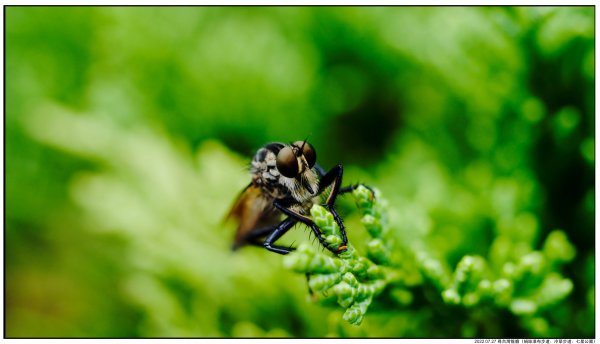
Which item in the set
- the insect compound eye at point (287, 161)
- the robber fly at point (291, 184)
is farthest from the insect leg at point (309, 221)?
the insect compound eye at point (287, 161)

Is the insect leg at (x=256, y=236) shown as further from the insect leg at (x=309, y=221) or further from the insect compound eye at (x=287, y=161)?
the insect compound eye at (x=287, y=161)

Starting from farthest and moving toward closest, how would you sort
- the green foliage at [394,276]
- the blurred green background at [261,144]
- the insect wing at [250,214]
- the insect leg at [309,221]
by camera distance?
the insect wing at [250,214], the blurred green background at [261,144], the insect leg at [309,221], the green foliage at [394,276]

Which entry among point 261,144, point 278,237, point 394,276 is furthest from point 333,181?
point 261,144

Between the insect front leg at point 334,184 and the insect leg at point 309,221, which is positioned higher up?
the insect front leg at point 334,184

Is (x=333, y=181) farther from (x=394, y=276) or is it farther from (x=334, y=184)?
(x=394, y=276)

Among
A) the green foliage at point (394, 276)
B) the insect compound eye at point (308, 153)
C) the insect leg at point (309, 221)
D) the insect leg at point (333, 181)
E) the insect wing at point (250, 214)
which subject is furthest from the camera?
the insect wing at point (250, 214)

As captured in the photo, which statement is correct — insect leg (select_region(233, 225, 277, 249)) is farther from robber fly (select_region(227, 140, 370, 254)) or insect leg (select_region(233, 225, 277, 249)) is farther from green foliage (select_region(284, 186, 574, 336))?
green foliage (select_region(284, 186, 574, 336))

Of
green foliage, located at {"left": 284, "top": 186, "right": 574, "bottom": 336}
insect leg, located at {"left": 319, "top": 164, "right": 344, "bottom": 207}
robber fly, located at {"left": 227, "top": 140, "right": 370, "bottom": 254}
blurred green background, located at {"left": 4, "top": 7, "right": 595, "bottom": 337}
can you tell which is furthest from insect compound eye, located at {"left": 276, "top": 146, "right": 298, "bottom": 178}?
blurred green background, located at {"left": 4, "top": 7, "right": 595, "bottom": 337}
